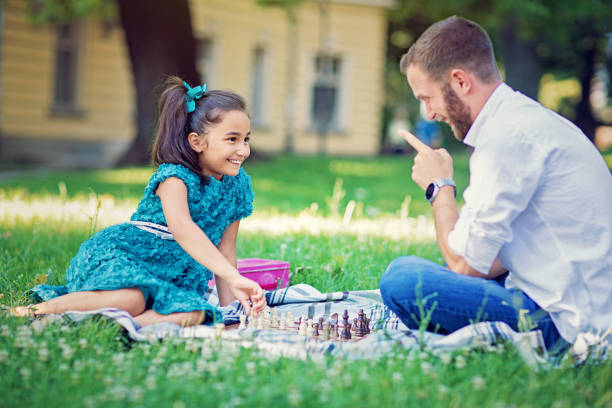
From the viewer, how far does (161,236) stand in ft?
12.5

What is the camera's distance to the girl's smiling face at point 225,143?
380 cm

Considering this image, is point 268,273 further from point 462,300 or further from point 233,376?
point 233,376

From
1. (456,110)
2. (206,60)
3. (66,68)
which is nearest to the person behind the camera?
(456,110)

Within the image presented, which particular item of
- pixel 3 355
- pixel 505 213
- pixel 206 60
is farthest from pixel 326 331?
pixel 206 60

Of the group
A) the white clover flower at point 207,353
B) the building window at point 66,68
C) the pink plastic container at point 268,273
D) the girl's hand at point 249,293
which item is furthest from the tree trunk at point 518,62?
the white clover flower at point 207,353

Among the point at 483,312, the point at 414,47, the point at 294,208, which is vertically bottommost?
the point at 294,208

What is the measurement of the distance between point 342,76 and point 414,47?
2048cm

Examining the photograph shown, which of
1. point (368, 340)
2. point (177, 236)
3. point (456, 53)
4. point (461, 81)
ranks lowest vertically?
point (368, 340)

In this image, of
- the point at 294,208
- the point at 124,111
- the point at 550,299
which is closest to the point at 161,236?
the point at 550,299

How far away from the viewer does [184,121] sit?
3.85 metres

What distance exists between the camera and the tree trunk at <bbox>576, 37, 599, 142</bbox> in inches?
1025

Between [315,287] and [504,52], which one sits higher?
[504,52]

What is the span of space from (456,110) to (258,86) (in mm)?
19540

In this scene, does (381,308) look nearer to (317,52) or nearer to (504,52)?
(504,52)
